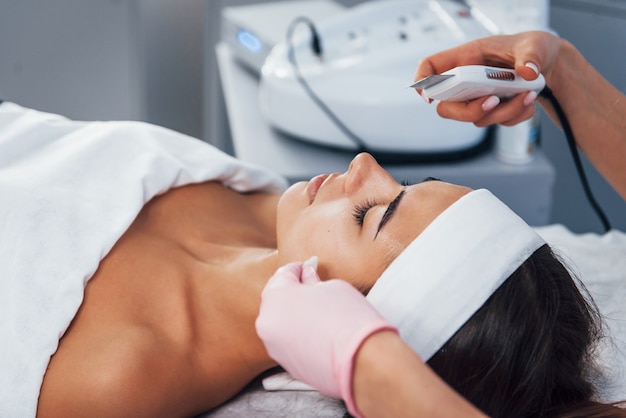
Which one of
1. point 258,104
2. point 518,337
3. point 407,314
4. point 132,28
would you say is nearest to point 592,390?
point 518,337

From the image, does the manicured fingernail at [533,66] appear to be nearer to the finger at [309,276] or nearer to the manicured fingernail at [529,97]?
the manicured fingernail at [529,97]

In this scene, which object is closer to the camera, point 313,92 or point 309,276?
point 309,276

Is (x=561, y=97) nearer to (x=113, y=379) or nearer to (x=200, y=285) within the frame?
(x=200, y=285)

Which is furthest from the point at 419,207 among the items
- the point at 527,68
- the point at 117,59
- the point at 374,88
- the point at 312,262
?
the point at 117,59

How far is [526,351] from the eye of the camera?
2.88ft

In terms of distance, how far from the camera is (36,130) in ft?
3.99

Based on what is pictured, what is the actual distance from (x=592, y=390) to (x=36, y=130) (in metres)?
0.91

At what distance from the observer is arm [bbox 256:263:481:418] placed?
65cm

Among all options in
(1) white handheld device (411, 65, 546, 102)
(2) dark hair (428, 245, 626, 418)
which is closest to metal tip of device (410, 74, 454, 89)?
(1) white handheld device (411, 65, 546, 102)

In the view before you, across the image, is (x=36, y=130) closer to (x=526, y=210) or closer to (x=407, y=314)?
(x=407, y=314)

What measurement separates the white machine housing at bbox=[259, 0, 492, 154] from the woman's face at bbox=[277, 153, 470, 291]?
41 cm

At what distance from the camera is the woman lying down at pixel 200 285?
34.1 inches

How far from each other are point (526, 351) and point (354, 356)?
0.99 feet

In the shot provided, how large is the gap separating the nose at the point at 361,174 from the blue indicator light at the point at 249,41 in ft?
2.93
